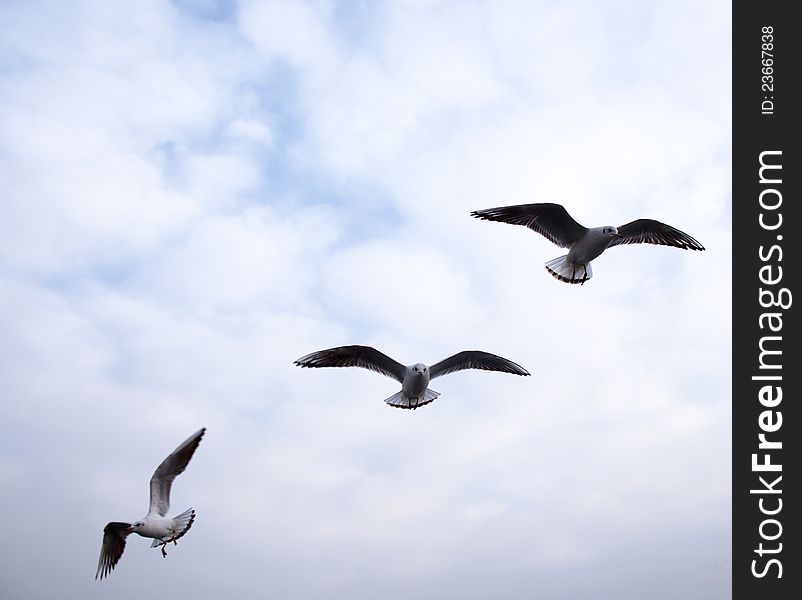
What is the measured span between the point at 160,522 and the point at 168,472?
1095 millimetres

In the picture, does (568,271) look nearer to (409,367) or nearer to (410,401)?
(409,367)

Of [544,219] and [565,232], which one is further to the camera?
[565,232]

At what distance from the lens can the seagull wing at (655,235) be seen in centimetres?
1430

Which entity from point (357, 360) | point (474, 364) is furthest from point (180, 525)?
point (474, 364)

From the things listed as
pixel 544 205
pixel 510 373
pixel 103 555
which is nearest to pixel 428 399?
pixel 510 373

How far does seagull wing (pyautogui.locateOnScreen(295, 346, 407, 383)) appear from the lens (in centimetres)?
1380

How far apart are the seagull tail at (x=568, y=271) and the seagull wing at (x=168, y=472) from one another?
8909 mm

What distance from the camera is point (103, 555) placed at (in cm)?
1401

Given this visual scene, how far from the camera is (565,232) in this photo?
13.4 m

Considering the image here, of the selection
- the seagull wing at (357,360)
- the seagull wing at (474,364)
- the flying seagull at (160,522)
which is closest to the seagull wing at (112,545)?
the flying seagull at (160,522)

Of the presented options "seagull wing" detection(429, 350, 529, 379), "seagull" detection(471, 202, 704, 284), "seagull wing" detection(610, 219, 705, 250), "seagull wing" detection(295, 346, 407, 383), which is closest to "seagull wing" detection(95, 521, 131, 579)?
"seagull wing" detection(295, 346, 407, 383)

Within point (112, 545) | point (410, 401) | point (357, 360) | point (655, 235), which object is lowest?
point (112, 545)
